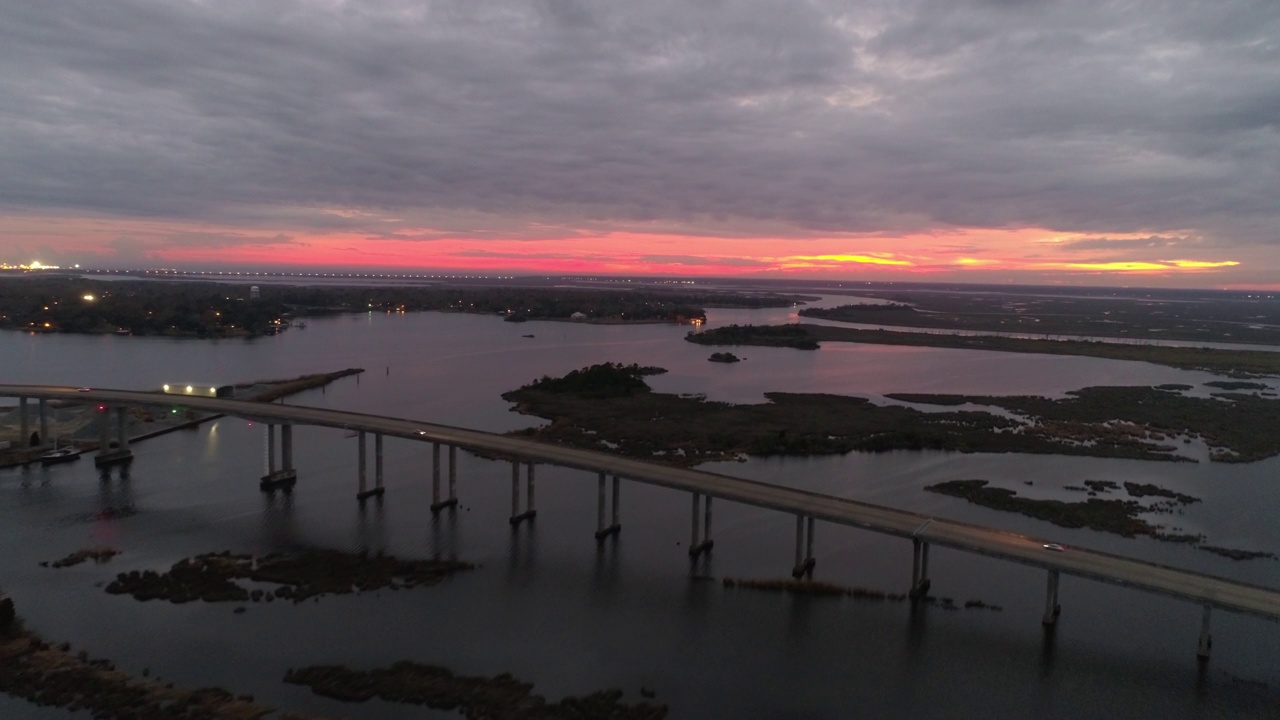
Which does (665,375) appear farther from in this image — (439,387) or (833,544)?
(833,544)

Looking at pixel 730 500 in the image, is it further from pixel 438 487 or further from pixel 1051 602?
pixel 438 487

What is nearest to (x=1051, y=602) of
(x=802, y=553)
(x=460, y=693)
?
(x=802, y=553)

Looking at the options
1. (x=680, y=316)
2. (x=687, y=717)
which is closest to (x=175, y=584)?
(x=687, y=717)

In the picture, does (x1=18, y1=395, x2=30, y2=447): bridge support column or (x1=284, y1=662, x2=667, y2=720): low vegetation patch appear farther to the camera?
(x1=18, y1=395, x2=30, y2=447): bridge support column

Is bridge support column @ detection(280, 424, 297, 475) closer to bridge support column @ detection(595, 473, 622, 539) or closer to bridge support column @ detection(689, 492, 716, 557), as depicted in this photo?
bridge support column @ detection(595, 473, 622, 539)

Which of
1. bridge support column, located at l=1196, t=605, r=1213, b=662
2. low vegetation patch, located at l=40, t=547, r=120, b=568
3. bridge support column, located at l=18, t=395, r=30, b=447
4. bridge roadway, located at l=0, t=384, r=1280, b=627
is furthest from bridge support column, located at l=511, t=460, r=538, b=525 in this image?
bridge support column, located at l=18, t=395, r=30, b=447

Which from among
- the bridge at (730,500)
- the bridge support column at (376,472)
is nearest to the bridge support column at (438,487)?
the bridge at (730,500)
